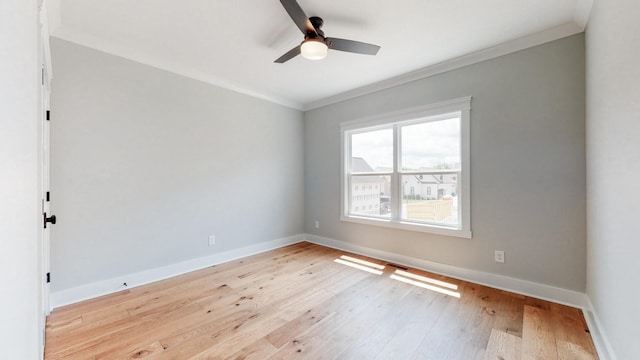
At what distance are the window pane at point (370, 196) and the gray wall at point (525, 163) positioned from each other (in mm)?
682

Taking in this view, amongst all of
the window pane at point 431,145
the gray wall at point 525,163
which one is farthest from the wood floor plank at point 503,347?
the window pane at point 431,145

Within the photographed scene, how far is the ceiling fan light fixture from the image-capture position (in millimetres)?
2096

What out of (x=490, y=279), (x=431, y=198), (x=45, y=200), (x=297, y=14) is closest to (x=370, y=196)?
(x=431, y=198)

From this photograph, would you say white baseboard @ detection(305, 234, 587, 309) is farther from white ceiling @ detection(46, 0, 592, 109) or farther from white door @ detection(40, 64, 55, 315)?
white door @ detection(40, 64, 55, 315)

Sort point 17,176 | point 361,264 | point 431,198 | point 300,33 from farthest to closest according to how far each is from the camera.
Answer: point 361,264
point 431,198
point 300,33
point 17,176

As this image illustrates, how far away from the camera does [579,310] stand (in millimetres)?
2295

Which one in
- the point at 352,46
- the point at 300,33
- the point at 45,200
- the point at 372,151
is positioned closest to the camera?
the point at 45,200

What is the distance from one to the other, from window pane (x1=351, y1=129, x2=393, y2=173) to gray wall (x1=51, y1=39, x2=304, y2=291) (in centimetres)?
143

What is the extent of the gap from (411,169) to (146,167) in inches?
131

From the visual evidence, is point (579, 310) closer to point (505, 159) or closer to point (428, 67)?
point (505, 159)

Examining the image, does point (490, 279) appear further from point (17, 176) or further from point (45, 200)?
point (45, 200)

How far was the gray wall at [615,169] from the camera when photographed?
133 centimetres

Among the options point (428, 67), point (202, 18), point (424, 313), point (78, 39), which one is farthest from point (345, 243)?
point (78, 39)

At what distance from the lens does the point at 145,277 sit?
115 inches
